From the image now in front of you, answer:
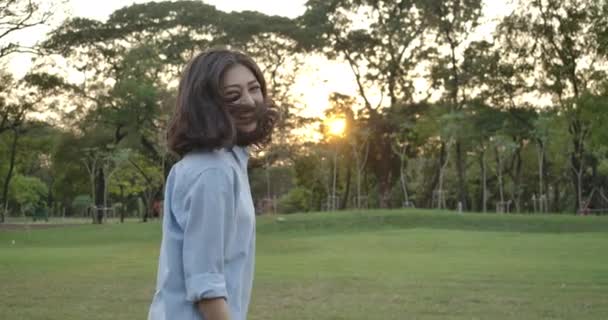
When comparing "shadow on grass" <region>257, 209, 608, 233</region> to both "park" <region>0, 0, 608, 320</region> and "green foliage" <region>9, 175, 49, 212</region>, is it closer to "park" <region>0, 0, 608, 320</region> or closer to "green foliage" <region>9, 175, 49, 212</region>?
"park" <region>0, 0, 608, 320</region>

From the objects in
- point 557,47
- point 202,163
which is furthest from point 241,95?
point 557,47

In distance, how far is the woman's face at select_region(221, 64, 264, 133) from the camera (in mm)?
2482

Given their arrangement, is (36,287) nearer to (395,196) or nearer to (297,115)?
(297,115)

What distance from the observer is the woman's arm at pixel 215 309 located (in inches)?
88.5

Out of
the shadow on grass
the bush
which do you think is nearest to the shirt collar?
the shadow on grass

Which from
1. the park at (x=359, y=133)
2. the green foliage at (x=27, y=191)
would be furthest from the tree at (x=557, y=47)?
the green foliage at (x=27, y=191)

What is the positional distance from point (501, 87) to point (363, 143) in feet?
25.5

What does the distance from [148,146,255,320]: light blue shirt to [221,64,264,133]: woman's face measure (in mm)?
101

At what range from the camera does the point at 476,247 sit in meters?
22.4

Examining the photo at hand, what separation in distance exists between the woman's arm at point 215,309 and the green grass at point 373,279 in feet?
25.6

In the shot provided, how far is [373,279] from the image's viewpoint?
46.9ft

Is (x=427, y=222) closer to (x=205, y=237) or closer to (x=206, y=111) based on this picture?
(x=206, y=111)

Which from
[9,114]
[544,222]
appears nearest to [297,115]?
[9,114]

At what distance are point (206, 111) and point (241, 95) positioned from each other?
134mm
